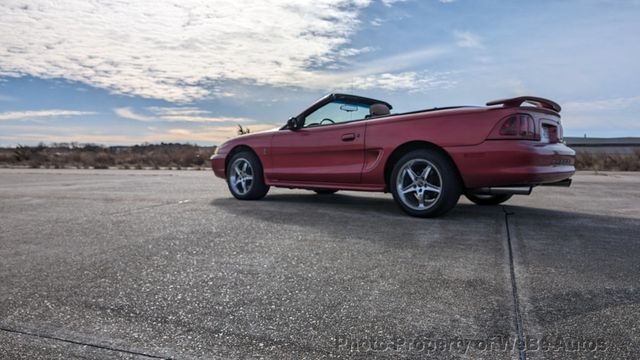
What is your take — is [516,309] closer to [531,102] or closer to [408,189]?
[408,189]

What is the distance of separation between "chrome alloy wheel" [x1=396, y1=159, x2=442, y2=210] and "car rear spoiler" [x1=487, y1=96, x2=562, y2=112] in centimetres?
87

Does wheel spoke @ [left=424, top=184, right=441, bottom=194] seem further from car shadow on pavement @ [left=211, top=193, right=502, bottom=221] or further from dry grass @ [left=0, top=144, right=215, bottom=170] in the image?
dry grass @ [left=0, top=144, right=215, bottom=170]

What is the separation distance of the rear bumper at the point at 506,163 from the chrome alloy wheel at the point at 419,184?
283mm

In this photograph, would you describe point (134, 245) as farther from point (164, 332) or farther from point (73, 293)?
point (164, 332)

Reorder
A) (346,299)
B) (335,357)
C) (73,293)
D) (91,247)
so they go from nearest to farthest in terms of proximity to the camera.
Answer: (335,357) < (346,299) < (73,293) < (91,247)

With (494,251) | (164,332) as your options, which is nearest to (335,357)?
(164,332)

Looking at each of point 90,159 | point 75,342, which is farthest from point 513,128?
point 90,159

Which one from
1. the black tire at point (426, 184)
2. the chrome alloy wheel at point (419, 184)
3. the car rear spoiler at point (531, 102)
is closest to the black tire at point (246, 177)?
the black tire at point (426, 184)

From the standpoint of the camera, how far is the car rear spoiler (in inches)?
177

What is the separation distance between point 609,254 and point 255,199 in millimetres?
4434

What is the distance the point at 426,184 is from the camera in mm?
4812

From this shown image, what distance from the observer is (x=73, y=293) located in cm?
257

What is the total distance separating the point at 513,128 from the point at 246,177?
3.71 metres

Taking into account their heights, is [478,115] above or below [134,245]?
above
